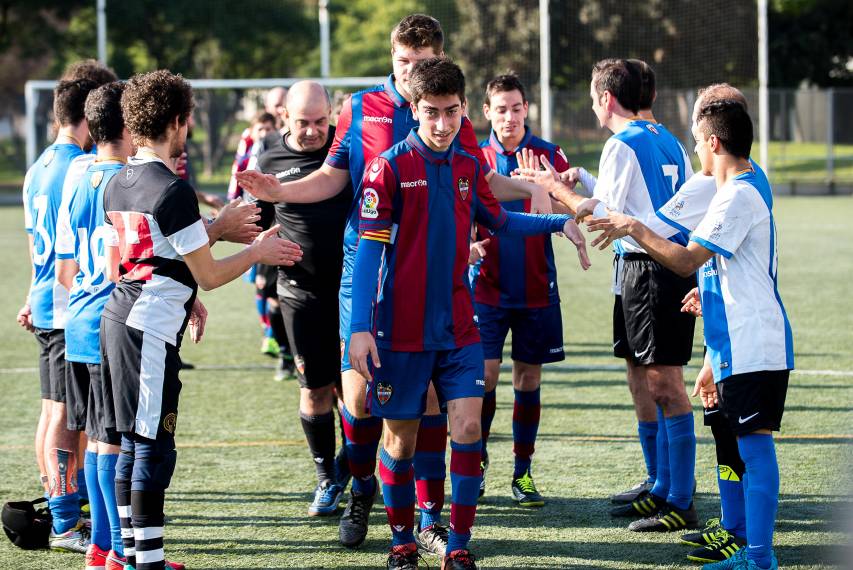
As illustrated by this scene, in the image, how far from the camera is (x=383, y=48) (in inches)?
2172

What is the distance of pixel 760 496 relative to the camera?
4.38 metres

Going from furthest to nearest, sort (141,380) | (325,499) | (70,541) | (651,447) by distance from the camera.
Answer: (651,447), (325,499), (70,541), (141,380)

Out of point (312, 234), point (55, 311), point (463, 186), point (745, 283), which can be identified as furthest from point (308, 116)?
point (745, 283)

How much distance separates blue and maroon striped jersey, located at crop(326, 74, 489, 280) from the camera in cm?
501

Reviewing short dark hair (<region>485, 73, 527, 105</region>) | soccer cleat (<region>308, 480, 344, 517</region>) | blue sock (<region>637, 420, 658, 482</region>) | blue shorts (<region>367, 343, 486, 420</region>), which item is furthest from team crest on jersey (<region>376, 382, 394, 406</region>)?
short dark hair (<region>485, 73, 527, 105</region>)

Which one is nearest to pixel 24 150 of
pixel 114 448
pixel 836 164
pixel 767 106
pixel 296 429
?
pixel 767 106

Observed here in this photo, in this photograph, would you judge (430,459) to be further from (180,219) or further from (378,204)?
(180,219)

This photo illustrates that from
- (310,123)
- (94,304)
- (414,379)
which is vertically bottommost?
(414,379)

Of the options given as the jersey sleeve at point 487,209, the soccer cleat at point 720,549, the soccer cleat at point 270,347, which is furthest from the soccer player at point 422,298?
the soccer cleat at point 270,347

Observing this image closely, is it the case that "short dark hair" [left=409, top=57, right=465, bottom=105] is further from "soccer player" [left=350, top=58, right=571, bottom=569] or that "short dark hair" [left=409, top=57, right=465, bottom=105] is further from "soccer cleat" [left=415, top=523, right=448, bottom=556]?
"soccer cleat" [left=415, top=523, right=448, bottom=556]

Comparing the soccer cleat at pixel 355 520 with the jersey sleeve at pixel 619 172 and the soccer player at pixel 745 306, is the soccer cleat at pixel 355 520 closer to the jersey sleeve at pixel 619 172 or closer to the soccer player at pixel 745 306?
the soccer player at pixel 745 306

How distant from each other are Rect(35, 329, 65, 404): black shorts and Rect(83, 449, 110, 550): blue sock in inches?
25.3

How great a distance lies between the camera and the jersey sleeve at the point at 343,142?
506 cm

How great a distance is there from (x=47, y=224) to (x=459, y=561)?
250 cm
